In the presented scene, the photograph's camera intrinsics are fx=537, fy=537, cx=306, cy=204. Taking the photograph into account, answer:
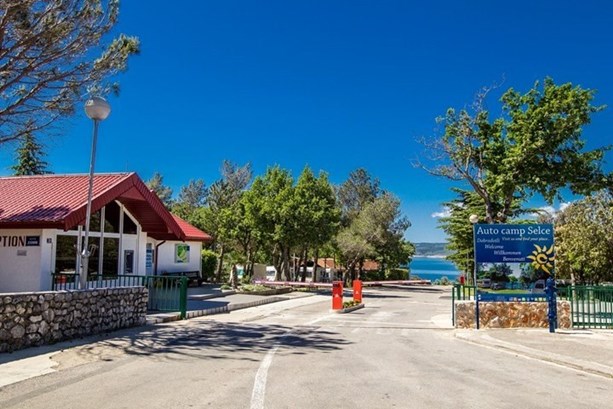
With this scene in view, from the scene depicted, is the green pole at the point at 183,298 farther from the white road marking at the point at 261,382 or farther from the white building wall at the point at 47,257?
the white road marking at the point at 261,382

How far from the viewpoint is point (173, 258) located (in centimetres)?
3164

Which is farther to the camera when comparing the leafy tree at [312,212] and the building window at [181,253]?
the leafy tree at [312,212]

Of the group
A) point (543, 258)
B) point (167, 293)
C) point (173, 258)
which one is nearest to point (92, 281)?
point (167, 293)

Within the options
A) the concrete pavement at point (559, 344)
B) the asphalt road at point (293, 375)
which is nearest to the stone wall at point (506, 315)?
the concrete pavement at point (559, 344)

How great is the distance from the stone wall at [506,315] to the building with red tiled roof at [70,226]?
11.3 metres

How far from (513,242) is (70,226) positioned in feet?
42.8

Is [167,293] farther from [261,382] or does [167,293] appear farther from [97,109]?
[261,382]

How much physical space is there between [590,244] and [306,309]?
25903 millimetres

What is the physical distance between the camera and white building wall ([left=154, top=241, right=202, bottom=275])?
30.2 metres

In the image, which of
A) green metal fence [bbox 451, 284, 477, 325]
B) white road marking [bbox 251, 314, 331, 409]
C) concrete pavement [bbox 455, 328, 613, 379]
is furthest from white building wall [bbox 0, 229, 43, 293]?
green metal fence [bbox 451, 284, 477, 325]

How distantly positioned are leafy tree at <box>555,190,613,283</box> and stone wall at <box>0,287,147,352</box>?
33574mm

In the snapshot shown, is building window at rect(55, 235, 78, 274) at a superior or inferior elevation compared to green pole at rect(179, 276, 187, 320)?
superior

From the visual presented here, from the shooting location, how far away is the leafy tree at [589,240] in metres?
38.7

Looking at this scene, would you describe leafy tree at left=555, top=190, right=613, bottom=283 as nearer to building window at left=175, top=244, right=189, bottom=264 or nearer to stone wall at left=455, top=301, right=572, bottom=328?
stone wall at left=455, top=301, right=572, bottom=328
